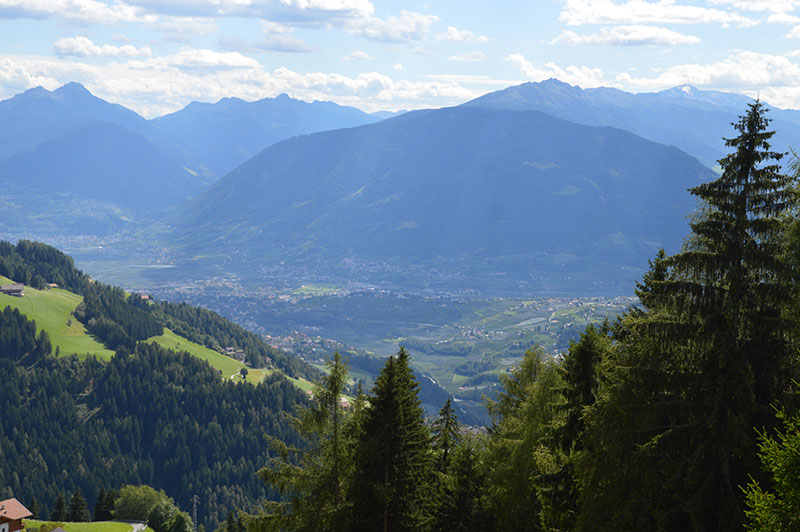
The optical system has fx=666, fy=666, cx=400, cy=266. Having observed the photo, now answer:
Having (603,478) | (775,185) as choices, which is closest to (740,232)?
(775,185)

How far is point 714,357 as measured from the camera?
15.8 m

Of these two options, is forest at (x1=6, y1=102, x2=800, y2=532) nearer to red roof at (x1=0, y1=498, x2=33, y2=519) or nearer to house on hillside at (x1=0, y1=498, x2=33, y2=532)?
house on hillside at (x1=0, y1=498, x2=33, y2=532)

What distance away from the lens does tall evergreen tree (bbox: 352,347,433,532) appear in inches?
1000

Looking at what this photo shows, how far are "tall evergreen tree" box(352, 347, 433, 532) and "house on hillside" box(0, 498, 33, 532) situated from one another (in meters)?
54.5

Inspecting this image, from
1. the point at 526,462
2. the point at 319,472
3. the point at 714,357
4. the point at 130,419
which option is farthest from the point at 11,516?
the point at 130,419

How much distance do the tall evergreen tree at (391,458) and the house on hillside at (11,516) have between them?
54.5 m

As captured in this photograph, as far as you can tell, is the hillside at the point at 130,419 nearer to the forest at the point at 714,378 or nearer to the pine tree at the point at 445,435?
the pine tree at the point at 445,435

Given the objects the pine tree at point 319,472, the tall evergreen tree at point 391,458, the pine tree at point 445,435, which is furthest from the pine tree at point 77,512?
the tall evergreen tree at point 391,458

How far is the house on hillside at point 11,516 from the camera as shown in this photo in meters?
64.0

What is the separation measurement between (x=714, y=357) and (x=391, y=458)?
13773 millimetres

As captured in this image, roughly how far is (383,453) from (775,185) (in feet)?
54.0

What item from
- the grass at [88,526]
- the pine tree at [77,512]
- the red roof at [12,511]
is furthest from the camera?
the pine tree at [77,512]

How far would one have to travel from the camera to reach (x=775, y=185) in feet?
52.5

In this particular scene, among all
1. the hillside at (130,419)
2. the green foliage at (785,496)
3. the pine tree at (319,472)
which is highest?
the green foliage at (785,496)
